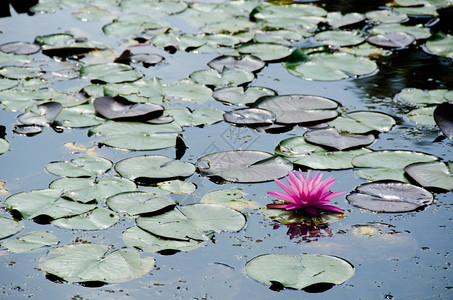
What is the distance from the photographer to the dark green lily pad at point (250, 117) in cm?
378

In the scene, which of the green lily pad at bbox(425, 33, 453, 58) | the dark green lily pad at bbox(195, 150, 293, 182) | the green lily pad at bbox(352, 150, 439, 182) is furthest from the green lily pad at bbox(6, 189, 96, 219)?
the green lily pad at bbox(425, 33, 453, 58)

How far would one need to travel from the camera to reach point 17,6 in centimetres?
604

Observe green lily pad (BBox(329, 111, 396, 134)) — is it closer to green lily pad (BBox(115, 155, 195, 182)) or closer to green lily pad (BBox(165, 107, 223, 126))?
green lily pad (BBox(165, 107, 223, 126))

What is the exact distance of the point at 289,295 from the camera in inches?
94.0

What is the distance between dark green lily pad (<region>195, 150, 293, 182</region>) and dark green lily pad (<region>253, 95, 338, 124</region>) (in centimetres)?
52

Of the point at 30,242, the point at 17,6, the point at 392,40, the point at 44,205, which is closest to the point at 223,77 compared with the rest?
the point at 392,40

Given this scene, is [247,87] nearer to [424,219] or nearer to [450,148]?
[450,148]

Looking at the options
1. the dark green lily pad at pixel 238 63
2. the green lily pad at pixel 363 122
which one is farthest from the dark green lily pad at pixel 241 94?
the green lily pad at pixel 363 122

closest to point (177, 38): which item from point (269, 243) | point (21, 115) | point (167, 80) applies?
point (167, 80)

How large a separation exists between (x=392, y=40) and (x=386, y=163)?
2093 mm

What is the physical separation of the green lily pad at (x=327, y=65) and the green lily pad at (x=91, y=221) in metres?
2.12

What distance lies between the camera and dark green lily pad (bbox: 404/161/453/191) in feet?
10.2

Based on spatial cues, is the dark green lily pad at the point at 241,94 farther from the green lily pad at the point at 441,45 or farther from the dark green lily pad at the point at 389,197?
the green lily pad at the point at 441,45

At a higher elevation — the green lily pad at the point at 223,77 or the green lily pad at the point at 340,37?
the green lily pad at the point at 340,37
